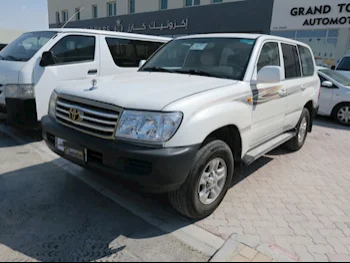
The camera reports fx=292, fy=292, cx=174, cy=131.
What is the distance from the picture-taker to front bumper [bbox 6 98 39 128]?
461 centimetres

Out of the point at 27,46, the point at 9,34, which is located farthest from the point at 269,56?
the point at 9,34

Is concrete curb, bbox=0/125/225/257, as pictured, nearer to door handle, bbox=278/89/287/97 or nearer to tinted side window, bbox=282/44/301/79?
door handle, bbox=278/89/287/97

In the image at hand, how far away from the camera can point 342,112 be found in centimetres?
774

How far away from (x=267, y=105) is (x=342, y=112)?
5.26 meters

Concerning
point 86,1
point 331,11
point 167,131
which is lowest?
point 167,131

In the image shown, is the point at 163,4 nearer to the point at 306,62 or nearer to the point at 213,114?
the point at 306,62

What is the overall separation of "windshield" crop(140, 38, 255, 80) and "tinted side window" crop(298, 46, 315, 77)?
1.77m

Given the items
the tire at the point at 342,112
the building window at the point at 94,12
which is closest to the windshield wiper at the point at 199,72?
the tire at the point at 342,112

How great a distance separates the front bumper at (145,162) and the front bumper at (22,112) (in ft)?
8.53

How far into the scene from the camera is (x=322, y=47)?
1611cm

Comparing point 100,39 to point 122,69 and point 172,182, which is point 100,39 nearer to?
point 122,69

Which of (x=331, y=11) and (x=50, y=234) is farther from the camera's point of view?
(x=331, y=11)

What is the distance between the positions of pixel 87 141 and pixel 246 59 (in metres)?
2.04

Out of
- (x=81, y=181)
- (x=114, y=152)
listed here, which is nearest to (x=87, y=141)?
(x=114, y=152)
